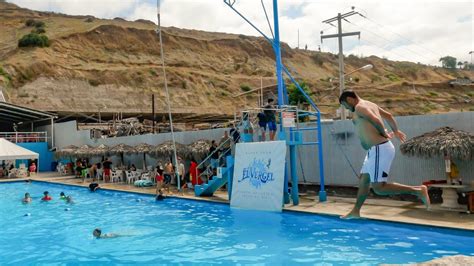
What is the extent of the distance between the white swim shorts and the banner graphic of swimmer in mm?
8039

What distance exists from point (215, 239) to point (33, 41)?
69761 mm

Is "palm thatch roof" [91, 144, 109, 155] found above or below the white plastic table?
above

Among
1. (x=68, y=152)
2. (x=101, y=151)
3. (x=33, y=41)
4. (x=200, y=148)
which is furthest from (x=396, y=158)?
(x=33, y=41)

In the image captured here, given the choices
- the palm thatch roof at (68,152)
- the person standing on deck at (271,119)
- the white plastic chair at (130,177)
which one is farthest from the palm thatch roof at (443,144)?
the palm thatch roof at (68,152)

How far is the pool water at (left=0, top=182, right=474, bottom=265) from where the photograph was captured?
8500 mm

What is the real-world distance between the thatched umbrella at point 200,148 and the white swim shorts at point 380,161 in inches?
560

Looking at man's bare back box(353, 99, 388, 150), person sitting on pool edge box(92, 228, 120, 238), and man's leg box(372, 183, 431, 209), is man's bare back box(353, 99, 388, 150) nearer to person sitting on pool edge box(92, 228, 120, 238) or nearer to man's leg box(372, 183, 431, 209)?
man's leg box(372, 183, 431, 209)

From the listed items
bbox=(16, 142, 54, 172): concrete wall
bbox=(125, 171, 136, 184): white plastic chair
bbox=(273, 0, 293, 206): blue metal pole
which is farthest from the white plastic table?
bbox=(16, 142, 54, 172): concrete wall

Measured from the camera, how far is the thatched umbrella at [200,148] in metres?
19.0

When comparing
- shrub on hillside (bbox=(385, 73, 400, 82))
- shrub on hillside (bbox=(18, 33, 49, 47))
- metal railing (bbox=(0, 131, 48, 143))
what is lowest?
metal railing (bbox=(0, 131, 48, 143))

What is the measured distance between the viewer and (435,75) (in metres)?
108

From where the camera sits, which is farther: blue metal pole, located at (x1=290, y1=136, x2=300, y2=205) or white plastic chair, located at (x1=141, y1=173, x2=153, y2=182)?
white plastic chair, located at (x1=141, y1=173, x2=153, y2=182)

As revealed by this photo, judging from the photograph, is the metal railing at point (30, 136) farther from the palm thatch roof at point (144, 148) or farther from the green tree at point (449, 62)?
the green tree at point (449, 62)

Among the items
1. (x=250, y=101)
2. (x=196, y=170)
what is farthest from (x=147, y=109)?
(x=196, y=170)
